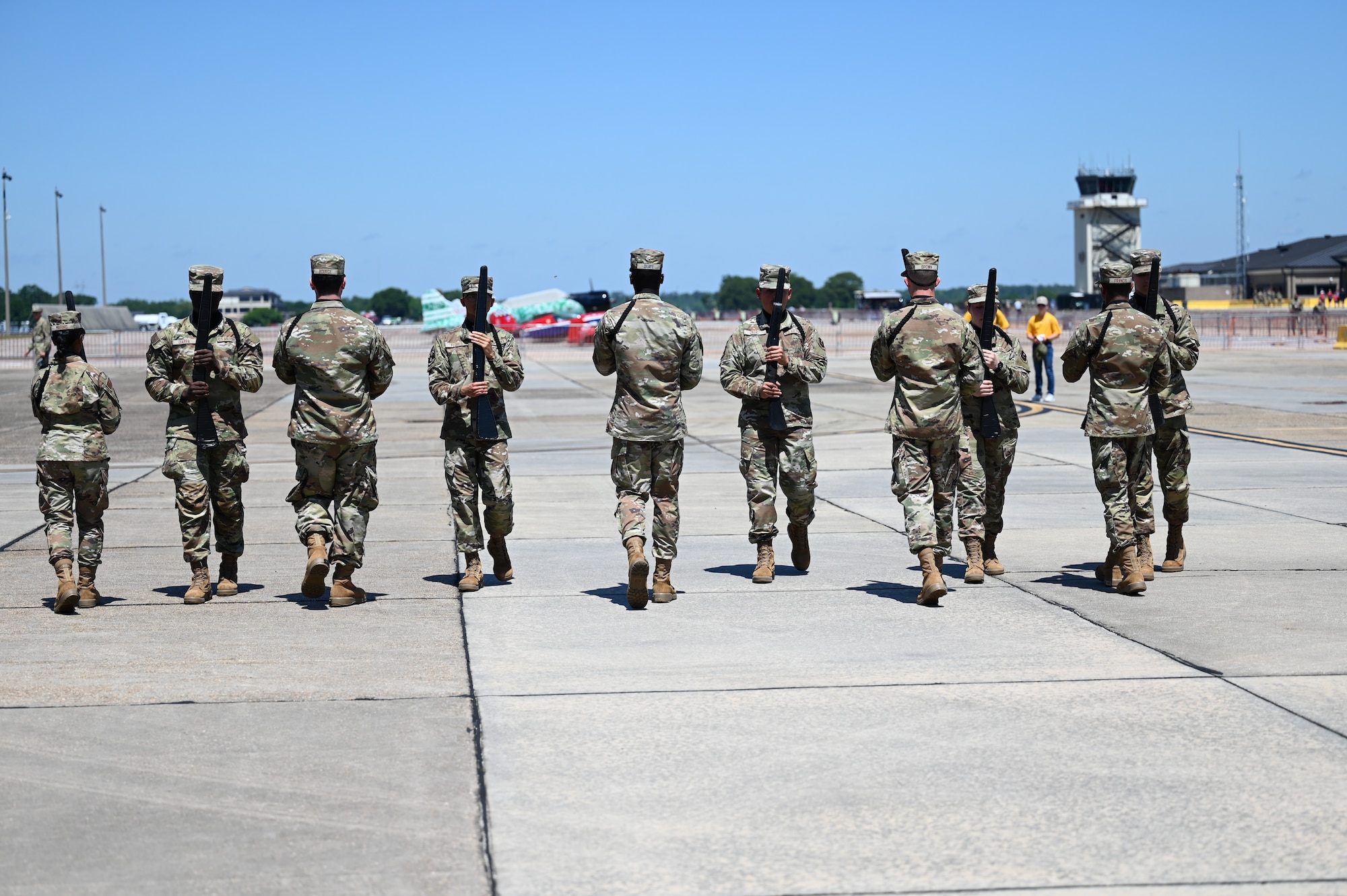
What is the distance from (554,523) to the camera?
12180mm

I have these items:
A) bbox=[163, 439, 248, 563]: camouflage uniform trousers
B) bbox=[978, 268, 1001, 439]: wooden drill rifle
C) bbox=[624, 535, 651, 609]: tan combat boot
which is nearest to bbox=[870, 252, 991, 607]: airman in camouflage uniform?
bbox=[978, 268, 1001, 439]: wooden drill rifle

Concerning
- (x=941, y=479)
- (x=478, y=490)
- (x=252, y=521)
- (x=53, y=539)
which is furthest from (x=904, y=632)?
(x=252, y=521)

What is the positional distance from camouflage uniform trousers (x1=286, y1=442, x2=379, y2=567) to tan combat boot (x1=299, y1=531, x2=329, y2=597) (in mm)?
39

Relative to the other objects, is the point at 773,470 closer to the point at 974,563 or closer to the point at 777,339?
the point at 777,339

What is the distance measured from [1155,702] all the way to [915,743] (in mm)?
1276

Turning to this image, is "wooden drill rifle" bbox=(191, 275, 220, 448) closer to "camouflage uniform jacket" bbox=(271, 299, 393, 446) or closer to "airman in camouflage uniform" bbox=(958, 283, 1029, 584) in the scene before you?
"camouflage uniform jacket" bbox=(271, 299, 393, 446)

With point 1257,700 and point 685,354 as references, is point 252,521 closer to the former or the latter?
point 685,354

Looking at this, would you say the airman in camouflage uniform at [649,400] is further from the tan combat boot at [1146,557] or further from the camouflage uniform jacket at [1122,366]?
the tan combat boot at [1146,557]

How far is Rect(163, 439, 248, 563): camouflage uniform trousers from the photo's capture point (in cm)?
856

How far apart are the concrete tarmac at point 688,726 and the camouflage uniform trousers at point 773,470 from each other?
1.55ft

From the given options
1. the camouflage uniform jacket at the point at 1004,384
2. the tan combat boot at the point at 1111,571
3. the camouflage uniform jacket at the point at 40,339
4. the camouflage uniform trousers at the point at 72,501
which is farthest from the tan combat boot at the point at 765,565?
the camouflage uniform jacket at the point at 40,339

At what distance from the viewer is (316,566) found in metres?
8.33

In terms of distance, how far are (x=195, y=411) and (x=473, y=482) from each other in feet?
5.61

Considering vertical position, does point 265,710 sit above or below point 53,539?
below
